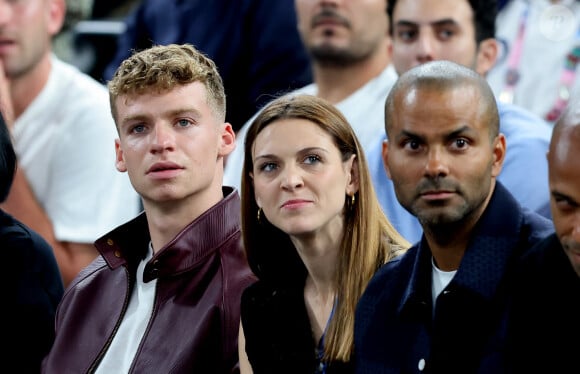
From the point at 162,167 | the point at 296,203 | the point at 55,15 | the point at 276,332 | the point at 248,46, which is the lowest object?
the point at 276,332

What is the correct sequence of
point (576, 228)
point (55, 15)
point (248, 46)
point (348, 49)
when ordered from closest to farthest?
point (576, 228), point (348, 49), point (55, 15), point (248, 46)

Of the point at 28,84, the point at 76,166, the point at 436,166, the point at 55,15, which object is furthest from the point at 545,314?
the point at 55,15

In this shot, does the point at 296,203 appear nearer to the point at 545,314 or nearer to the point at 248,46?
the point at 545,314

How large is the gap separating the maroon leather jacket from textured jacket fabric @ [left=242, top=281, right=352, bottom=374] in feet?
0.27

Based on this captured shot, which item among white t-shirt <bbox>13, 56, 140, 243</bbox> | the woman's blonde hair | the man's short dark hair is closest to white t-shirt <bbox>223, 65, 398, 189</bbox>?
the man's short dark hair

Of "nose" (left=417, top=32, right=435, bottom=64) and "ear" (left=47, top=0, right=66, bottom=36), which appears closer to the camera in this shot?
"nose" (left=417, top=32, right=435, bottom=64)

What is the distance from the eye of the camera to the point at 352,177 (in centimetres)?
255

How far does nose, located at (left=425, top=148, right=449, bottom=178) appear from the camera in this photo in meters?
2.12

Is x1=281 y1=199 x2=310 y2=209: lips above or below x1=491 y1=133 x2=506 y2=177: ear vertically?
below

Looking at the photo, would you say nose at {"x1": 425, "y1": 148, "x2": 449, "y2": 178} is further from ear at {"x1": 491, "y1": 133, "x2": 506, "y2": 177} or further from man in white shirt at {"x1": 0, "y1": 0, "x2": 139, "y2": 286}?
man in white shirt at {"x1": 0, "y1": 0, "x2": 139, "y2": 286}

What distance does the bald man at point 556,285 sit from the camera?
1909 millimetres

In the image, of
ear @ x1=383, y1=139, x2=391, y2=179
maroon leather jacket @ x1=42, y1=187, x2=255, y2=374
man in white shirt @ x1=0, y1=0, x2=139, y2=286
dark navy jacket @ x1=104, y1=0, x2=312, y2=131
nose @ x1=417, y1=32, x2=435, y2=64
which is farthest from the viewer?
dark navy jacket @ x1=104, y1=0, x2=312, y2=131

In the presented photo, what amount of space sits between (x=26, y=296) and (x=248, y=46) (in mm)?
1593


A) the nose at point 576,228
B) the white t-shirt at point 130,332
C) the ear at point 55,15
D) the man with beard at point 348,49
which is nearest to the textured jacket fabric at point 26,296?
the white t-shirt at point 130,332
